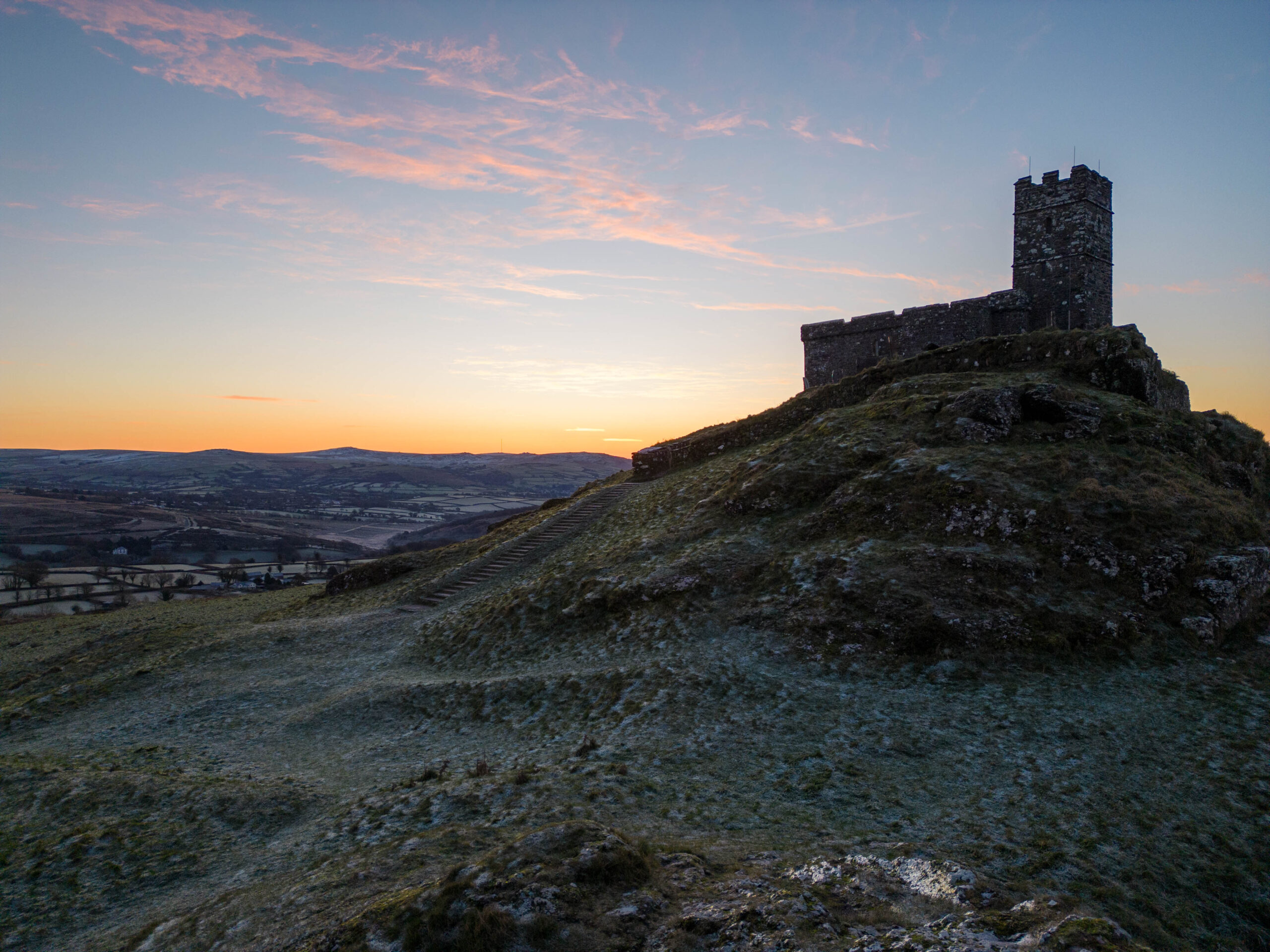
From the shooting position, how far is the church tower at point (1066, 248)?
35594mm

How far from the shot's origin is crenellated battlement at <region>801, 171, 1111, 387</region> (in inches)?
1403

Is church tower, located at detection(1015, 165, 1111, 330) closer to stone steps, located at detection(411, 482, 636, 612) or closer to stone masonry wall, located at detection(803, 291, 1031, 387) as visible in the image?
stone masonry wall, located at detection(803, 291, 1031, 387)

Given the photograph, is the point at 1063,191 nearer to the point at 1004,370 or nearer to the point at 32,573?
the point at 1004,370

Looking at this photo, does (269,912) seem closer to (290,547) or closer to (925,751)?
(925,751)

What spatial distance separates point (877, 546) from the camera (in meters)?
19.3

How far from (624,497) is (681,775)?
2498 centimetres

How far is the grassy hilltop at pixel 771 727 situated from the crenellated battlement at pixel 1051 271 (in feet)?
29.0

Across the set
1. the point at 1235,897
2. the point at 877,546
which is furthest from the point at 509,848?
the point at 877,546

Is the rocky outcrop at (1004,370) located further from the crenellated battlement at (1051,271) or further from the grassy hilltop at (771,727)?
the crenellated battlement at (1051,271)

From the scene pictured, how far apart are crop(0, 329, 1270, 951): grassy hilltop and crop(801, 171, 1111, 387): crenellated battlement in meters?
8.85

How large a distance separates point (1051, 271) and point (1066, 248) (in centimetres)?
127

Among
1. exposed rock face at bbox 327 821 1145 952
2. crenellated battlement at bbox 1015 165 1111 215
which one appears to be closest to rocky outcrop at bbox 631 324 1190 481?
crenellated battlement at bbox 1015 165 1111 215

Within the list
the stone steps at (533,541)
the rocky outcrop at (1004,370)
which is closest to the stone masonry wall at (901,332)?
the rocky outcrop at (1004,370)

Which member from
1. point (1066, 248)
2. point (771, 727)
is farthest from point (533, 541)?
point (1066, 248)
